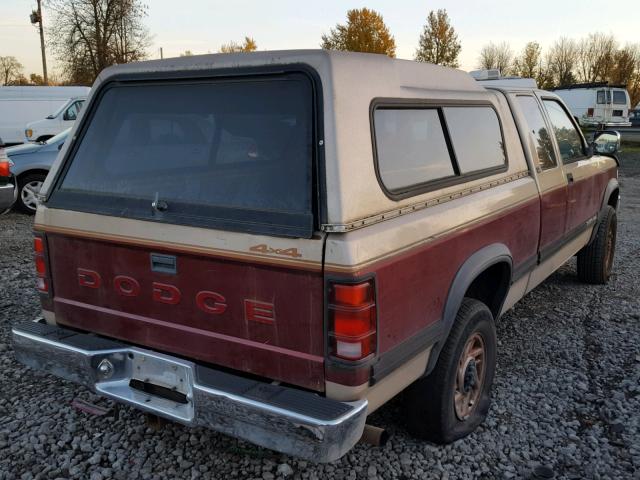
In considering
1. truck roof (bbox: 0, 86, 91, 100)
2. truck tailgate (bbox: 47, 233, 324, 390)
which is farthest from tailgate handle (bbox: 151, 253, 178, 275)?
truck roof (bbox: 0, 86, 91, 100)

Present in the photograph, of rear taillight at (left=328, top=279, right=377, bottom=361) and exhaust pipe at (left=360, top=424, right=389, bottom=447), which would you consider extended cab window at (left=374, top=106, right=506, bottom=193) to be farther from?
exhaust pipe at (left=360, top=424, right=389, bottom=447)

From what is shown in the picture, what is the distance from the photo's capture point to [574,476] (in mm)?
2898

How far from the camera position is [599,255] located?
568 centimetres

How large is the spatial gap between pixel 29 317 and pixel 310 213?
353cm

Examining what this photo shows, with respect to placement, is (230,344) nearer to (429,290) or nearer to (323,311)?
(323,311)

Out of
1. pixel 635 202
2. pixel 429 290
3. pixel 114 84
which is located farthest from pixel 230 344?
pixel 635 202

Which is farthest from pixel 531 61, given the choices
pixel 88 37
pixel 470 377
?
pixel 470 377

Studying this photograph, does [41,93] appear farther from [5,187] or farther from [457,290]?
[457,290]

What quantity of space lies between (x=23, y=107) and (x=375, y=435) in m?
19.9

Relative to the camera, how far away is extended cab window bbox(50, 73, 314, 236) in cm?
236

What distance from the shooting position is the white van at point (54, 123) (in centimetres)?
1545

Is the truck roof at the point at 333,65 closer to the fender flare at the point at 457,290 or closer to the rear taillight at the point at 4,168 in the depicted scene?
the fender flare at the point at 457,290

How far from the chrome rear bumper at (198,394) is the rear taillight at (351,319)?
0.21m

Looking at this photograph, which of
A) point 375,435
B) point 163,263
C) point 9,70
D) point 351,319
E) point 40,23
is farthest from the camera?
point 9,70
